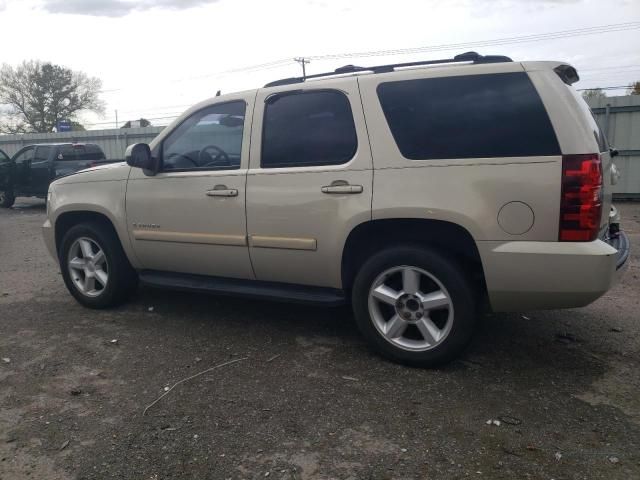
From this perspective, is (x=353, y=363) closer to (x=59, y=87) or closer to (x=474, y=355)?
(x=474, y=355)

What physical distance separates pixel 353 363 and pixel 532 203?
1.61 metres

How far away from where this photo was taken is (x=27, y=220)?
13000mm

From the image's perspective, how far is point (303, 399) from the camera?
11.2ft

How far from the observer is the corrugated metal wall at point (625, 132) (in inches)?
506

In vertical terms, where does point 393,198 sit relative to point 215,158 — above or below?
below

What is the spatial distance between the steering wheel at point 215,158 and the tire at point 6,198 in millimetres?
13354

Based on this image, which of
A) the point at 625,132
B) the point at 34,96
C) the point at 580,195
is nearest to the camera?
the point at 580,195

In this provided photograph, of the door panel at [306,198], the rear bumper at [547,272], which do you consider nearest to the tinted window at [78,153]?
the door panel at [306,198]

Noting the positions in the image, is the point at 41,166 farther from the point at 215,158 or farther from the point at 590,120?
the point at 590,120

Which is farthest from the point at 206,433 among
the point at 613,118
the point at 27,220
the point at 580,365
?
the point at 613,118

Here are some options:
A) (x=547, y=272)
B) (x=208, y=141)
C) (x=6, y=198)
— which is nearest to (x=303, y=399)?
(x=547, y=272)

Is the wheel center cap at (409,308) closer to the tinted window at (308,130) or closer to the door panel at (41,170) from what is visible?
the tinted window at (308,130)

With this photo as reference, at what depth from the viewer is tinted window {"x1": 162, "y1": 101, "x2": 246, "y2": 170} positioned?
4391 mm

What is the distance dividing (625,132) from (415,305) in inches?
459
